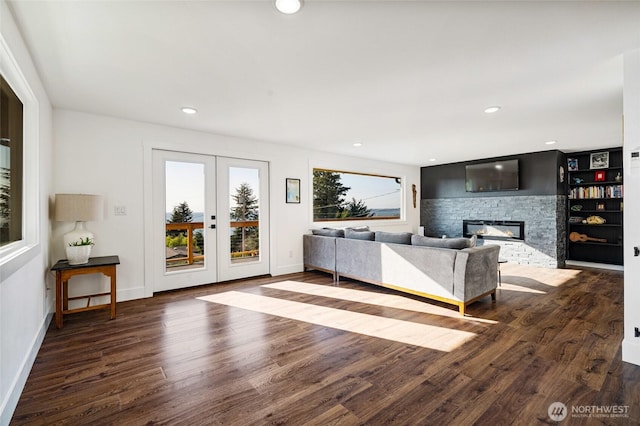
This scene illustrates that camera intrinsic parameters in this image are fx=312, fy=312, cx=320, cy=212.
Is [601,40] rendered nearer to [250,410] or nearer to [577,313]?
[577,313]

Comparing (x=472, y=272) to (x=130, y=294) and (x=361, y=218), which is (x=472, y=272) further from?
(x=130, y=294)

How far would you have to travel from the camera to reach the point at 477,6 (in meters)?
1.76

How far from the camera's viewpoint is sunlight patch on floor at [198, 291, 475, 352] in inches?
106

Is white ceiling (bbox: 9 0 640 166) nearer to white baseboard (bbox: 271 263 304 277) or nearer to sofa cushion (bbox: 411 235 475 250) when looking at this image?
sofa cushion (bbox: 411 235 475 250)

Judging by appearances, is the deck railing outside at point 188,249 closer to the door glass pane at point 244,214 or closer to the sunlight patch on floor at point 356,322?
the door glass pane at point 244,214

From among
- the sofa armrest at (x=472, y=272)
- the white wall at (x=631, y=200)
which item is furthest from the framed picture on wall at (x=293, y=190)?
the white wall at (x=631, y=200)

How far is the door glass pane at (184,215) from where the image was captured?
4.27 meters

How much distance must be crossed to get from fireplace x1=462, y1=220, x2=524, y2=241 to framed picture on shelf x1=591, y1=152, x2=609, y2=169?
1.69m

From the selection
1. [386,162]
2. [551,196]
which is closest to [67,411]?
[386,162]

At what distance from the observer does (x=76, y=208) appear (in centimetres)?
312

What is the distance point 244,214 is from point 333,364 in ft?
10.5

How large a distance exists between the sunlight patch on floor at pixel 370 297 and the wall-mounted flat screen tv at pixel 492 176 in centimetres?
410

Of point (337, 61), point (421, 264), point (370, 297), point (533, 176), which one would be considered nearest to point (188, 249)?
point (370, 297)

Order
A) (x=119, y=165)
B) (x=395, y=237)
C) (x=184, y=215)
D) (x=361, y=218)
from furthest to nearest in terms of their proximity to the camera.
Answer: (x=361, y=218) < (x=184, y=215) < (x=395, y=237) < (x=119, y=165)
